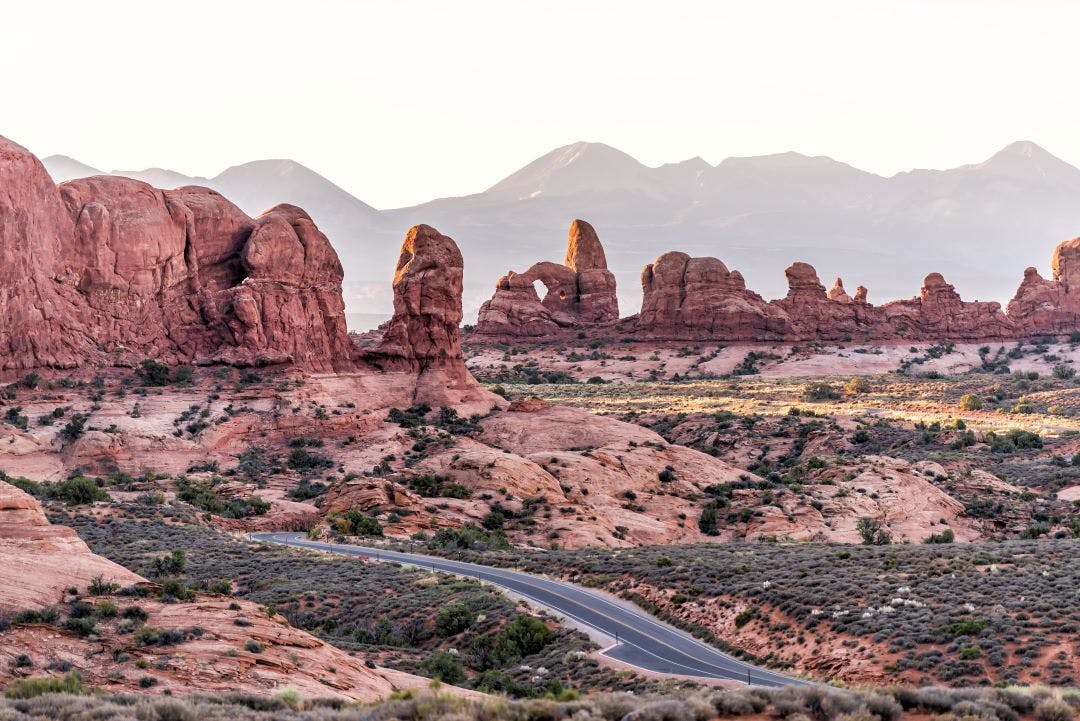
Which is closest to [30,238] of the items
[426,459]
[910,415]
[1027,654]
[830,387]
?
[426,459]

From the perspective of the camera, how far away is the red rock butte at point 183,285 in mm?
61969

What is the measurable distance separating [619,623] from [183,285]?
46.5 metres

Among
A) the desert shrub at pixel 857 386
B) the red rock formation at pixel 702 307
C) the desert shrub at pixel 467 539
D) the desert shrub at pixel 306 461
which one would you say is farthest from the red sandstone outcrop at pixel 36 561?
the red rock formation at pixel 702 307

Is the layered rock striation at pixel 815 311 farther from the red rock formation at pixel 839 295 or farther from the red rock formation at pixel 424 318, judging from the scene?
the red rock formation at pixel 424 318

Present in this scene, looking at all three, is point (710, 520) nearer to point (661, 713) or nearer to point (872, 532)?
point (872, 532)

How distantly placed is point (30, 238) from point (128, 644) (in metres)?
46.0

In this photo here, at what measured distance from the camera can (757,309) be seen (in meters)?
129

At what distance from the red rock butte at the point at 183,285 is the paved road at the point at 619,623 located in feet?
80.4

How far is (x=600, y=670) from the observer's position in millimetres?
28078

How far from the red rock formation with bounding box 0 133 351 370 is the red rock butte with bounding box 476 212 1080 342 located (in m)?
58.8

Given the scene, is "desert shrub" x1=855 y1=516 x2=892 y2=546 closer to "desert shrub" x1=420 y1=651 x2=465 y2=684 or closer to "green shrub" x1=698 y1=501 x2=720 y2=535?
"green shrub" x1=698 y1=501 x2=720 y2=535

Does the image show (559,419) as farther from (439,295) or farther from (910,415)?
(910,415)

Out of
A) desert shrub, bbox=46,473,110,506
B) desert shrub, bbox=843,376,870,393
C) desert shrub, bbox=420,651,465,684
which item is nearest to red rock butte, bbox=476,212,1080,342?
desert shrub, bbox=843,376,870,393

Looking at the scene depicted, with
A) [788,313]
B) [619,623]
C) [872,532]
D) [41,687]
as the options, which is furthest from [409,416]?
[788,313]
